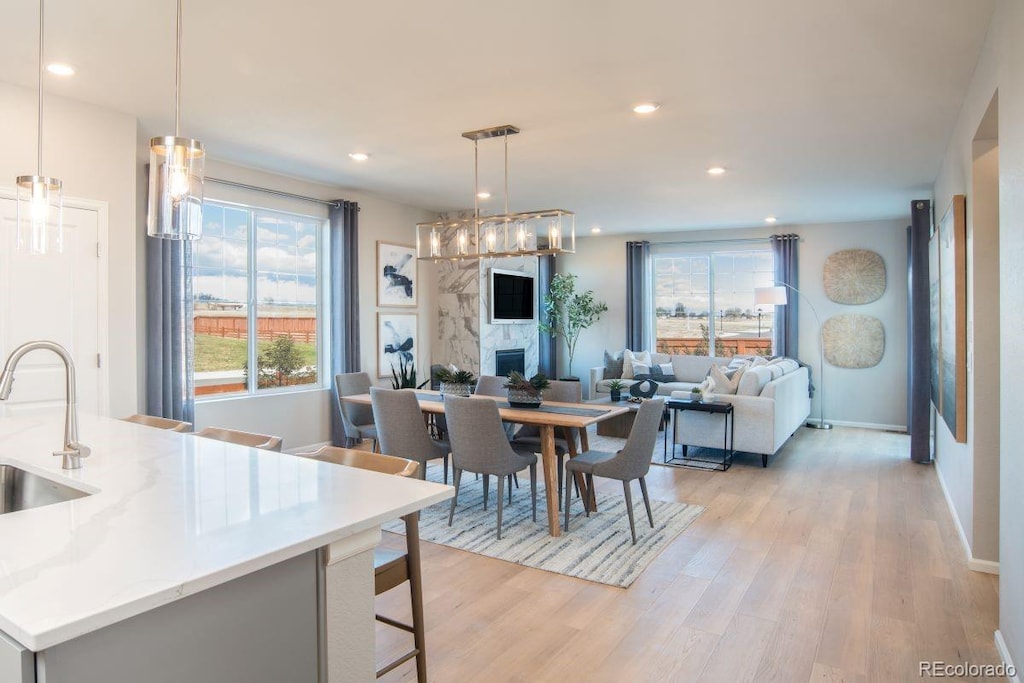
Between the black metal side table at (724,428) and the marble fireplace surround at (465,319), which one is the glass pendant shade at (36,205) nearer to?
the black metal side table at (724,428)

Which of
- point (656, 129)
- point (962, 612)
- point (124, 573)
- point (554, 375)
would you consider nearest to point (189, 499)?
point (124, 573)

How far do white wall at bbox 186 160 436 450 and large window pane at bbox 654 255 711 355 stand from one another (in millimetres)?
3728

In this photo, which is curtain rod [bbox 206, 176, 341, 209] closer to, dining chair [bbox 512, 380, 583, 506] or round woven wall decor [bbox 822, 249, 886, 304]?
dining chair [bbox 512, 380, 583, 506]

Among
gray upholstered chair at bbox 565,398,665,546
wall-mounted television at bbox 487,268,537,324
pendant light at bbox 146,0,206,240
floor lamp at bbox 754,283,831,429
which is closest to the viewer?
pendant light at bbox 146,0,206,240

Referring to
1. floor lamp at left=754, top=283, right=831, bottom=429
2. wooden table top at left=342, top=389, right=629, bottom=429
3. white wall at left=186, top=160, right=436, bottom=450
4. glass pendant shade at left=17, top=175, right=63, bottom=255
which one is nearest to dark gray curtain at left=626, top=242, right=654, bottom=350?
floor lamp at left=754, top=283, right=831, bottom=429

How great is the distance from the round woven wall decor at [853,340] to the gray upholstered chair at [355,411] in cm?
604

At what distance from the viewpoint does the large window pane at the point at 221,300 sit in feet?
17.5

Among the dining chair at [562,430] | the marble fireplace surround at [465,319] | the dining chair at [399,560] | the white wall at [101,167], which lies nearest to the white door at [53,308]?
the white wall at [101,167]

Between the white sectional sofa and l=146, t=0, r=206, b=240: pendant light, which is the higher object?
l=146, t=0, r=206, b=240: pendant light

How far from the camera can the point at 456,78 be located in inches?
136

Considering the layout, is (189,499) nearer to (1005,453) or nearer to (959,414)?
(1005,453)

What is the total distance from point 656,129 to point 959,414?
257cm

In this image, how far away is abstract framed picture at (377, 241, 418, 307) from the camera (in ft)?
22.4

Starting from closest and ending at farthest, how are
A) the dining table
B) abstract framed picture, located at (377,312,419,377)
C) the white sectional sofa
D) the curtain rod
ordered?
1. the dining table
2. the curtain rod
3. the white sectional sofa
4. abstract framed picture, located at (377,312,419,377)
